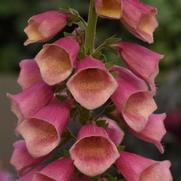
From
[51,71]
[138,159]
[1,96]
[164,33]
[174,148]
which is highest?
[51,71]

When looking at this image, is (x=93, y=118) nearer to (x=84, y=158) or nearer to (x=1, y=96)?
(x=84, y=158)

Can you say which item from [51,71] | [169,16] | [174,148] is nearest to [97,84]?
[51,71]

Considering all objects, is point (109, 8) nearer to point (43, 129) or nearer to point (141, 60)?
point (141, 60)

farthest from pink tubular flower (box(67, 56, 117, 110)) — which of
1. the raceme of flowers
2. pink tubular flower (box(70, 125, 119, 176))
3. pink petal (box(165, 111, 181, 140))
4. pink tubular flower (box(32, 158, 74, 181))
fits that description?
pink petal (box(165, 111, 181, 140))

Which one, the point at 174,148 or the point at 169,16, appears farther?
the point at 169,16

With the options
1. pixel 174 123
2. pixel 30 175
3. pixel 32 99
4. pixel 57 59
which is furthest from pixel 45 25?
pixel 174 123

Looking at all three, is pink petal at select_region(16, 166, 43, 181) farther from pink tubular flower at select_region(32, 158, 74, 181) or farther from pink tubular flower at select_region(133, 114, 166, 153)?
pink tubular flower at select_region(133, 114, 166, 153)

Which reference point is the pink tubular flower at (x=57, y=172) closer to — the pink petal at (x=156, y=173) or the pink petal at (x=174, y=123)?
the pink petal at (x=156, y=173)

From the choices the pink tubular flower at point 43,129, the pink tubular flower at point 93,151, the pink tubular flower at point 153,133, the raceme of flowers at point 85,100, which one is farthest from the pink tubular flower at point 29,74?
the pink tubular flower at point 153,133
